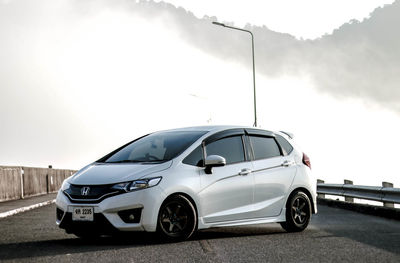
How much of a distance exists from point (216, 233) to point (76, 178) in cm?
251

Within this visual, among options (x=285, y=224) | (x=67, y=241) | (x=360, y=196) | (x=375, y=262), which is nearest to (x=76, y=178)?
(x=67, y=241)

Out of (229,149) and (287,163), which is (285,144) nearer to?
(287,163)

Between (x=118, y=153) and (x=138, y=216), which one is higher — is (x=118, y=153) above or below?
above

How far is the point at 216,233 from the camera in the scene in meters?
10.9

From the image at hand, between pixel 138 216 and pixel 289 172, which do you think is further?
pixel 289 172

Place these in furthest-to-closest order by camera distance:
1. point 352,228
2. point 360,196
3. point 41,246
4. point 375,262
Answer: point 360,196 → point 352,228 → point 41,246 → point 375,262

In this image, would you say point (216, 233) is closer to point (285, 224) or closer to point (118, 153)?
point (285, 224)

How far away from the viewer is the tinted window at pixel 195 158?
981 cm

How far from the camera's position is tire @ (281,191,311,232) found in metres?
11.0

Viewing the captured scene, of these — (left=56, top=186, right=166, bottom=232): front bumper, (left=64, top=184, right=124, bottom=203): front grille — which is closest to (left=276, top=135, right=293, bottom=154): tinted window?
(left=56, top=186, right=166, bottom=232): front bumper

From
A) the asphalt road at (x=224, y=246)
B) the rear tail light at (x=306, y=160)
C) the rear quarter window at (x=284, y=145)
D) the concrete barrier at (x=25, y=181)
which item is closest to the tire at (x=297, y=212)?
the asphalt road at (x=224, y=246)

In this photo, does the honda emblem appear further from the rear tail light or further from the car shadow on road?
the rear tail light

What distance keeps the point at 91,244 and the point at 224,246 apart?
182 centimetres

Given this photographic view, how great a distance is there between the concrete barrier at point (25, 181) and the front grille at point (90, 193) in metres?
12.1
